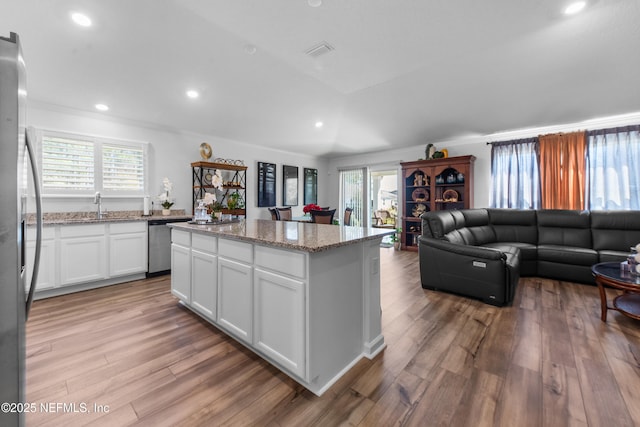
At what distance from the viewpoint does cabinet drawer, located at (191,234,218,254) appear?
227 cm

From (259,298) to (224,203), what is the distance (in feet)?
12.5

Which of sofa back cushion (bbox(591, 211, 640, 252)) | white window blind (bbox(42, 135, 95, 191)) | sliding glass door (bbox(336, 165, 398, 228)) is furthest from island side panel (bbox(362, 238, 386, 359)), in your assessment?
sliding glass door (bbox(336, 165, 398, 228))

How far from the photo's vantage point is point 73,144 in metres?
3.63

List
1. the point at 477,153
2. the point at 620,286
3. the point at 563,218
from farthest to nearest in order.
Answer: the point at 477,153 → the point at 563,218 → the point at 620,286

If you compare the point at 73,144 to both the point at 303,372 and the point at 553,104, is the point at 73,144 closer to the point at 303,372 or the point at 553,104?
the point at 303,372

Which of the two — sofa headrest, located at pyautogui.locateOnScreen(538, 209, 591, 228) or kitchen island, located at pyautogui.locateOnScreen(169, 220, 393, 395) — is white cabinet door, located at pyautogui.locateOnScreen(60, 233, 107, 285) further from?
sofa headrest, located at pyautogui.locateOnScreen(538, 209, 591, 228)

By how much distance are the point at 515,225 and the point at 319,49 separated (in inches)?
164

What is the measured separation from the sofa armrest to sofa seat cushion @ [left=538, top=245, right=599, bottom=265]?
148 centimetres

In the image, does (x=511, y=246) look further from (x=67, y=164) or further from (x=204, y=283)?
(x=67, y=164)

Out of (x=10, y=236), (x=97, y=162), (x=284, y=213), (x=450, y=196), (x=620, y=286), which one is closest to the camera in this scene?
(x=10, y=236)

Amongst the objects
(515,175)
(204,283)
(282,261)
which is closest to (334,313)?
(282,261)

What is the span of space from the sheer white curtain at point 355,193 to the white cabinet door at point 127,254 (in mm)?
4942

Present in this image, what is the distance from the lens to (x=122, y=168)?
4.05 metres

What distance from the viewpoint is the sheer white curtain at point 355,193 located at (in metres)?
7.21
